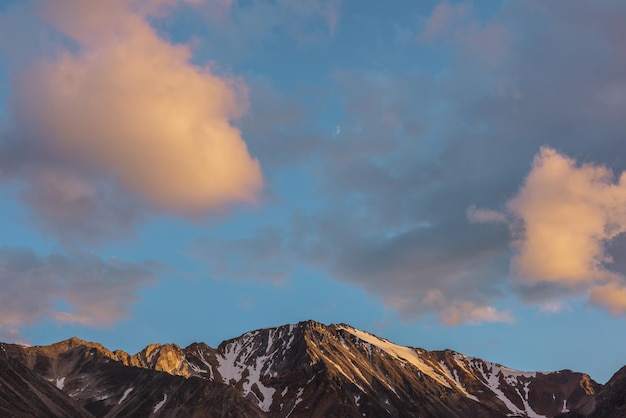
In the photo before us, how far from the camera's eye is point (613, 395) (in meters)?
194

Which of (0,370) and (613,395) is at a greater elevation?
(613,395)

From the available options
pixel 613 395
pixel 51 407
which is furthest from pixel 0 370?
pixel 613 395

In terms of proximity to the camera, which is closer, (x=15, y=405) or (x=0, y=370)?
(x=15, y=405)

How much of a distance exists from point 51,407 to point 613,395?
165142 mm

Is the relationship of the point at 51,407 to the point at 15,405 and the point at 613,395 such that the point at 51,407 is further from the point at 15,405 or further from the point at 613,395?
the point at 613,395

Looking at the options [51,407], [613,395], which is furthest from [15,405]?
[613,395]

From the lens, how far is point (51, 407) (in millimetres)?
199875

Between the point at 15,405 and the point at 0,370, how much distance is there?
64.4ft

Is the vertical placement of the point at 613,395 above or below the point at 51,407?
above

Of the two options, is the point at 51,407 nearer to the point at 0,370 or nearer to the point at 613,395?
the point at 0,370

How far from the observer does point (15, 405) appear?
185 meters

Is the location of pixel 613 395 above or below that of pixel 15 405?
above

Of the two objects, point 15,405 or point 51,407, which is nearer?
point 15,405
